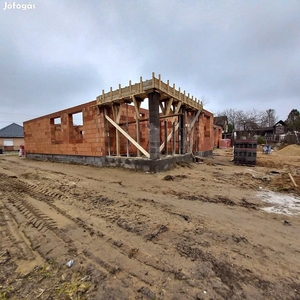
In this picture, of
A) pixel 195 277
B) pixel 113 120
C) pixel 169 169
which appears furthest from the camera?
pixel 113 120

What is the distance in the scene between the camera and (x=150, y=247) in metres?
Result: 2.33

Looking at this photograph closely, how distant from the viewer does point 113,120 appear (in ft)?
32.1

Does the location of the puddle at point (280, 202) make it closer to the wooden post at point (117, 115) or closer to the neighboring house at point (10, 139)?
the wooden post at point (117, 115)

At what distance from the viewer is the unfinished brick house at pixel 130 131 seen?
788cm

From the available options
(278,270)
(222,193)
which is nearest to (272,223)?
(278,270)

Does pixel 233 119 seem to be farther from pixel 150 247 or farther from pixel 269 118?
pixel 150 247

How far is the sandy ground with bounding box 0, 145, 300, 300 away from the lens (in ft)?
5.56

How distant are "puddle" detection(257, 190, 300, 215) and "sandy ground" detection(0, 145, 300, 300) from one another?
2 cm

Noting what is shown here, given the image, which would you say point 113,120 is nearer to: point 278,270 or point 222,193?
point 222,193

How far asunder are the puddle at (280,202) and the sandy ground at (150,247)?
2 centimetres

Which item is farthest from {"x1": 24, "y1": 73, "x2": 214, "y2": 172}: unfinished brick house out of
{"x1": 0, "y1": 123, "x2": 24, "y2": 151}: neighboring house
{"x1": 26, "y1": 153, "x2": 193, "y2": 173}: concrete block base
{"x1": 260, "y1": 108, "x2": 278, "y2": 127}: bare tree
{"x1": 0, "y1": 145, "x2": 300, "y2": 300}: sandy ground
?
{"x1": 260, "y1": 108, "x2": 278, "y2": 127}: bare tree

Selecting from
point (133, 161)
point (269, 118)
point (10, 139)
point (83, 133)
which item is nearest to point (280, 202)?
point (133, 161)

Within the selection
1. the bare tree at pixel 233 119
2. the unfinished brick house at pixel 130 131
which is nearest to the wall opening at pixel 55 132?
the unfinished brick house at pixel 130 131

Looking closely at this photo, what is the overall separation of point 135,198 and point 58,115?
37.5 ft
